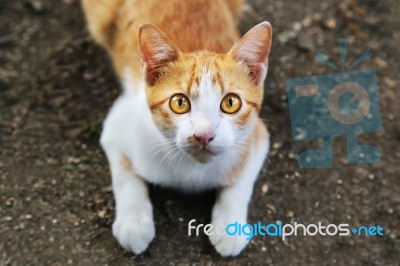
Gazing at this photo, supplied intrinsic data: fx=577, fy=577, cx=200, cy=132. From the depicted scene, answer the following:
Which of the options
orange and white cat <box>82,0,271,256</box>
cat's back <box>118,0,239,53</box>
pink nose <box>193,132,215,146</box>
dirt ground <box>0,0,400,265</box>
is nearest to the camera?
pink nose <box>193,132,215,146</box>

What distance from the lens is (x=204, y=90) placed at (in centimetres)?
203

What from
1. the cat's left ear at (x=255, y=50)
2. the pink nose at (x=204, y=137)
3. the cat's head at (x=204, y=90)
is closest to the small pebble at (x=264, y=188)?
the cat's head at (x=204, y=90)

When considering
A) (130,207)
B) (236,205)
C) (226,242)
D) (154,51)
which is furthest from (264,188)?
(154,51)

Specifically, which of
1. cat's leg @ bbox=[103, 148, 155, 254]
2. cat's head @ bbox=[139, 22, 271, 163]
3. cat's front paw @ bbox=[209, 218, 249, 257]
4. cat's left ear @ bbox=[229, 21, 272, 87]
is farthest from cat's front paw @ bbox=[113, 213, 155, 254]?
cat's left ear @ bbox=[229, 21, 272, 87]

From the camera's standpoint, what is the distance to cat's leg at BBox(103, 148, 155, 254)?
89.0 inches

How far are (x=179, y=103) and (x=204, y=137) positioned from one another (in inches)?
7.5

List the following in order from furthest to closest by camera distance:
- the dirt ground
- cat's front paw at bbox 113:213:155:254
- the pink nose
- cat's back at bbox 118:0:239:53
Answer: cat's back at bbox 118:0:239:53
the dirt ground
cat's front paw at bbox 113:213:155:254
the pink nose

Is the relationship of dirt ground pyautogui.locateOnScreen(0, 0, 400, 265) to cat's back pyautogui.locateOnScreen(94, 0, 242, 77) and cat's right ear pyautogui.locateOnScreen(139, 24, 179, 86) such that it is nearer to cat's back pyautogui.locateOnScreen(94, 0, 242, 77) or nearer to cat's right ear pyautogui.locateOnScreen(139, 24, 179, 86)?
cat's back pyautogui.locateOnScreen(94, 0, 242, 77)

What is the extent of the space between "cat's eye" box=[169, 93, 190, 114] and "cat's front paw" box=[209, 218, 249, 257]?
541mm

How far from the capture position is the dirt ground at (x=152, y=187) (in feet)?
7.76

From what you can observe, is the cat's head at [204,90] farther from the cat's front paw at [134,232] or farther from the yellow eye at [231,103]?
the cat's front paw at [134,232]

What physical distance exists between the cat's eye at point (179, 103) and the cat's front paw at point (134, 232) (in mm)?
502

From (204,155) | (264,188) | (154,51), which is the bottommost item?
(264,188)

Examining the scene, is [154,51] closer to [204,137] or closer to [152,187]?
[204,137]
